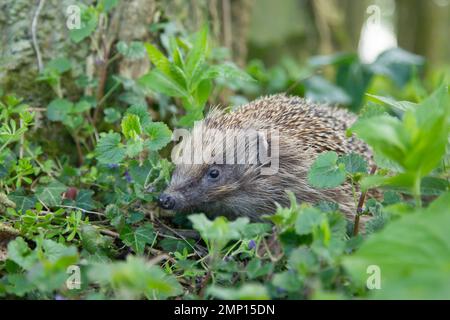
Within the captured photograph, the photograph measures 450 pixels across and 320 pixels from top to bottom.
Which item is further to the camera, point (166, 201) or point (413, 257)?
point (166, 201)

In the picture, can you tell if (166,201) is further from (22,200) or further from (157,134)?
(22,200)

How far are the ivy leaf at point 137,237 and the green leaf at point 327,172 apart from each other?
101cm

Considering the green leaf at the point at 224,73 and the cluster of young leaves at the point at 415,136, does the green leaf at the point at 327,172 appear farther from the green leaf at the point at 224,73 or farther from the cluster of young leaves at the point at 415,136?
the green leaf at the point at 224,73

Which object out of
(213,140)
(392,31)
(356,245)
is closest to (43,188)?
(213,140)

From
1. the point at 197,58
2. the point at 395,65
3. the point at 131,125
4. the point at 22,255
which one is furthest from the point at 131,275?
the point at 395,65

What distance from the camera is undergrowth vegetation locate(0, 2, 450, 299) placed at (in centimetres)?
240

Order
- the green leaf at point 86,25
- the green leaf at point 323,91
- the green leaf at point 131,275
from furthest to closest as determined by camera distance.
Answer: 1. the green leaf at point 323,91
2. the green leaf at point 86,25
3. the green leaf at point 131,275

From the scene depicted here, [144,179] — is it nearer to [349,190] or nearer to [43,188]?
[43,188]

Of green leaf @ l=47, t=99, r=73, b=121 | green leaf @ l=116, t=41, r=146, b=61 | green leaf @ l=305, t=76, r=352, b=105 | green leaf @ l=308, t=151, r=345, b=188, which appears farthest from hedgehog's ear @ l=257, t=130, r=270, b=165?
green leaf @ l=305, t=76, r=352, b=105

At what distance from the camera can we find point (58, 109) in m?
4.48

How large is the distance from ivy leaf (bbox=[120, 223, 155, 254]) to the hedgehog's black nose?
33 centimetres

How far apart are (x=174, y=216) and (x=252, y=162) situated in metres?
0.66

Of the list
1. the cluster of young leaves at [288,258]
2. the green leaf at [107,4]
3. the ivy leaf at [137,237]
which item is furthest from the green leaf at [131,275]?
the green leaf at [107,4]

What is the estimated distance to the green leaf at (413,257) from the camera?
2.19 meters
